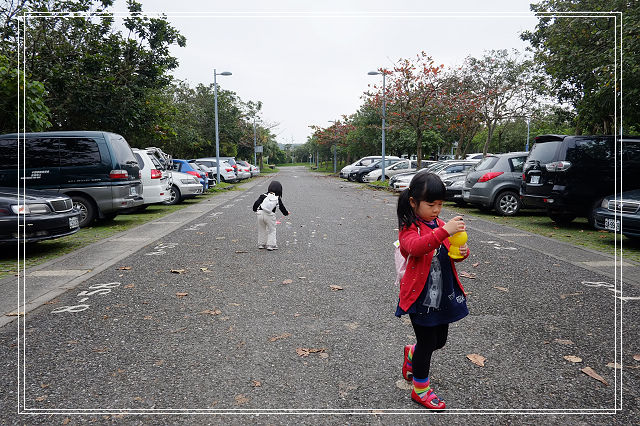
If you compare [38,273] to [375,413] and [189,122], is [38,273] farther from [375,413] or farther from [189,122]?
[189,122]

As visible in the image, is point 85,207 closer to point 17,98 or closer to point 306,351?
point 17,98

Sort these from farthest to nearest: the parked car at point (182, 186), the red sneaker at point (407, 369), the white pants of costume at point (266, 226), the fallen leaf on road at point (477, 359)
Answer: the parked car at point (182, 186), the white pants of costume at point (266, 226), the fallen leaf on road at point (477, 359), the red sneaker at point (407, 369)

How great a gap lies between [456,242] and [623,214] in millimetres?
6682

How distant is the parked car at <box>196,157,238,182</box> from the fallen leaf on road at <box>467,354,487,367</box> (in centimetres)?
2815

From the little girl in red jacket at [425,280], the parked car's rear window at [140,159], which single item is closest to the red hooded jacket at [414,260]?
the little girl in red jacket at [425,280]

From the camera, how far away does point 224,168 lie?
105ft

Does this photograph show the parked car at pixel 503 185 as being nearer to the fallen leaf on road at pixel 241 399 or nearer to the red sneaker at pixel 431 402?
the red sneaker at pixel 431 402

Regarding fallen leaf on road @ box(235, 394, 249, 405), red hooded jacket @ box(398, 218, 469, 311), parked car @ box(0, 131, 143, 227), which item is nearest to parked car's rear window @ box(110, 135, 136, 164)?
parked car @ box(0, 131, 143, 227)

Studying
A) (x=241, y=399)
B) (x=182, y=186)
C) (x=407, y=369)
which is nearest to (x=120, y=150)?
(x=182, y=186)

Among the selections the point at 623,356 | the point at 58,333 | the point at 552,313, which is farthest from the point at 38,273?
the point at 623,356

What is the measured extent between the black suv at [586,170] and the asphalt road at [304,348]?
3620 millimetres

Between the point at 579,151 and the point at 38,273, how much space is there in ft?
33.1

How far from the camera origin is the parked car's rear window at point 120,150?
10.9 metres

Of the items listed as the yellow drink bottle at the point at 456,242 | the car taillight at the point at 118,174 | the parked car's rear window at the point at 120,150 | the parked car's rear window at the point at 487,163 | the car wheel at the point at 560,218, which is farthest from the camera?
the parked car's rear window at the point at 487,163
